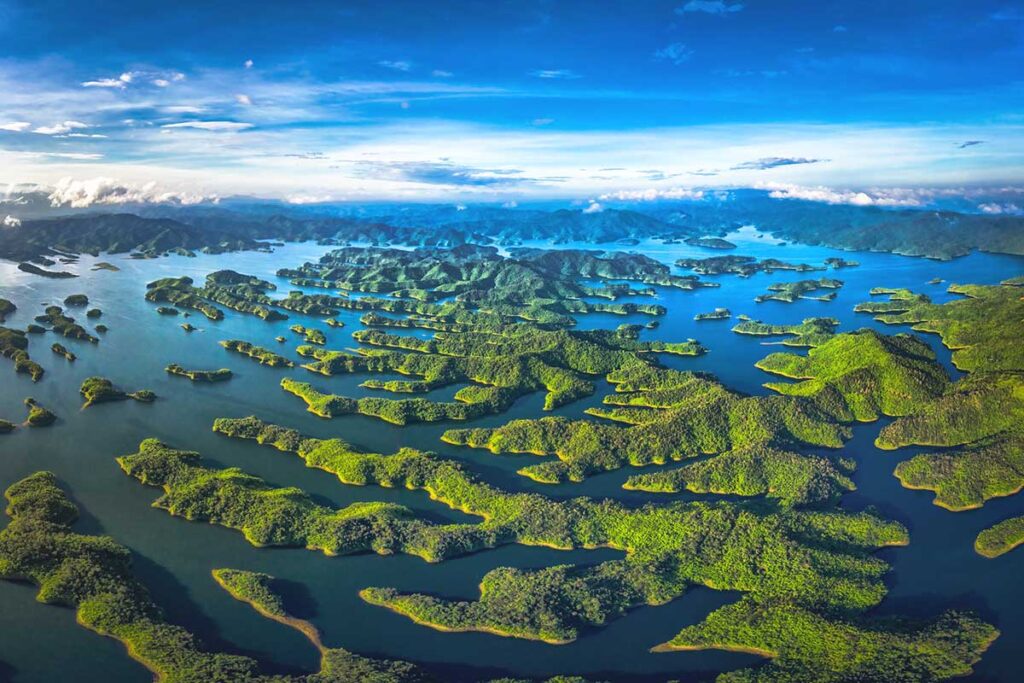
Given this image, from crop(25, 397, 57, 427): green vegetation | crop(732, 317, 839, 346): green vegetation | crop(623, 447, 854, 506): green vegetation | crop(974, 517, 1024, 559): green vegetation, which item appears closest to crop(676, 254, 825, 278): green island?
crop(732, 317, 839, 346): green vegetation

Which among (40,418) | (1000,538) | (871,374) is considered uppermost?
(871,374)

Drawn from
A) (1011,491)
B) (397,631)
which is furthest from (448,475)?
(1011,491)

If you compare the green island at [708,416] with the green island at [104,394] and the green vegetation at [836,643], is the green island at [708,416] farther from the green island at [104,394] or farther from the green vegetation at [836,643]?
the green island at [104,394]

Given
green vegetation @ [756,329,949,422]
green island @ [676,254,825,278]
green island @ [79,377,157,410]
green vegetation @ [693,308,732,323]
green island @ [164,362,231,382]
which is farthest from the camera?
green island @ [676,254,825,278]

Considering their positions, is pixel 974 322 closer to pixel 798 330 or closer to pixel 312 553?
pixel 798 330

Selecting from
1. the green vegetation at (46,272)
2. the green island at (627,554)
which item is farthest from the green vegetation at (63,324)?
the green island at (627,554)

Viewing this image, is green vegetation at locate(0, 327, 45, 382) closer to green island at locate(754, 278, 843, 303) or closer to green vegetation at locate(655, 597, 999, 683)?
green vegetation at locate(655, 597, 999, 683)

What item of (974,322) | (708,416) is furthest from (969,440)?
(974,322)
